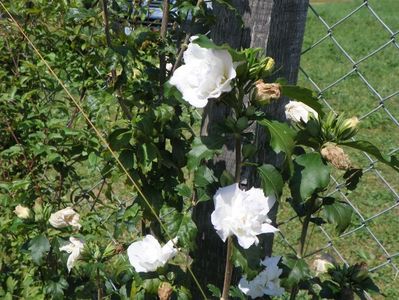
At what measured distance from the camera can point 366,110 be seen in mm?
6184

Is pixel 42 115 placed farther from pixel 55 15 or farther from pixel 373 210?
pixel 373 210

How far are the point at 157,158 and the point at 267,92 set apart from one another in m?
0.47

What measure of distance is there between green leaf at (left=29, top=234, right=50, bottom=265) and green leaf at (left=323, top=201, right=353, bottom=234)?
786mm

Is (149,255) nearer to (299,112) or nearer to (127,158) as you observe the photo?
(127,158)

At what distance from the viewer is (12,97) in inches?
90.1

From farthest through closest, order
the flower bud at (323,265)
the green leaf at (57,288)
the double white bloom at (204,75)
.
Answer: the green leaf at (57,288), the flower bud at (323,265), the double white bloom at (204,75)

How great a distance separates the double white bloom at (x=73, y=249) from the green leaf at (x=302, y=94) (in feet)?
2.54

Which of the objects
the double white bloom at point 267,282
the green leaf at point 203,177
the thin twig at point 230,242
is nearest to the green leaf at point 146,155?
the green leaf at point 203,177

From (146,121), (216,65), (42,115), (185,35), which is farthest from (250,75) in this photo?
(42,115)

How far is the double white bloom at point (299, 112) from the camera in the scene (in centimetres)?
135

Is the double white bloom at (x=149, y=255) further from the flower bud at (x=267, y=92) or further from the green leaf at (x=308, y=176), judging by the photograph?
the flower bud at (x=267, y=92)

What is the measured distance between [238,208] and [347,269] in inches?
17.1

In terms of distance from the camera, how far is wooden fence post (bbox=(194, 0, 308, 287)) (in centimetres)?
150

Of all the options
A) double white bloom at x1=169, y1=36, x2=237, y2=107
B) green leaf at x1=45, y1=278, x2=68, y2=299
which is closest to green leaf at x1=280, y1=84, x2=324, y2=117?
double white bloom at x1=169, y1=36, x2=237, y2=107
